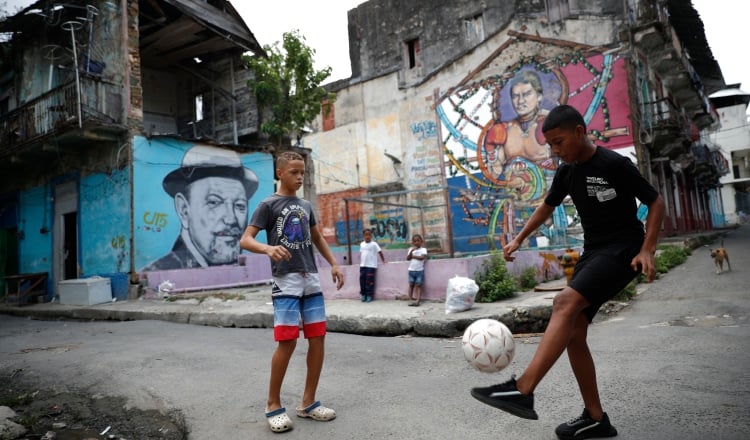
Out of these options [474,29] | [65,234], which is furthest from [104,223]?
[474,29]

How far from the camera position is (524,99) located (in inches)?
671

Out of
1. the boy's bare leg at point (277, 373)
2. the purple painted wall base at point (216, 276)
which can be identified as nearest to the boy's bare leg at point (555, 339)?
the boy's bare leg at point (277, 373)

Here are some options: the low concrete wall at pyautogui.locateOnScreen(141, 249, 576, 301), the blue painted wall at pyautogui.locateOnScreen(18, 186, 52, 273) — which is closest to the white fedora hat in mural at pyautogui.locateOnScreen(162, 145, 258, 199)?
the low concrete wall at pyautogui.locateOnScreen(141, 249, 576, 301)

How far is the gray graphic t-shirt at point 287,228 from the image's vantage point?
292 centimetres

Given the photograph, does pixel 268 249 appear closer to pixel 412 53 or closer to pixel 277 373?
pixel 277 373

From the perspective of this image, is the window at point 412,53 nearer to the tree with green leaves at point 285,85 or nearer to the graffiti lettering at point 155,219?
the tree with green leaves at point 285,85

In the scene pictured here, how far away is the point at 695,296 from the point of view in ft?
23.8

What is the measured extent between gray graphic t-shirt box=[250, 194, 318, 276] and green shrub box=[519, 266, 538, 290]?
658 cm

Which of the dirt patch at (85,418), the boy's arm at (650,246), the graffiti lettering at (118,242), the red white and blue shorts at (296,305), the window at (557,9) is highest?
the window at (557,9)

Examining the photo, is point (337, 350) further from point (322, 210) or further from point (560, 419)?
point (322, 210)

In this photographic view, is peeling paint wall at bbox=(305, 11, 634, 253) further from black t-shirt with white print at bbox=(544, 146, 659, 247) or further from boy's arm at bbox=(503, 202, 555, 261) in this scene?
black t-shirt with white print at bbox=(544, 146, 659, 247)

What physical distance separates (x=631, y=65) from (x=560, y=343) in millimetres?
16011

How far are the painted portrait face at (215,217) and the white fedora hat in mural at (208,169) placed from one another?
0.63 ft

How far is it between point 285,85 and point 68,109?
258 inches
